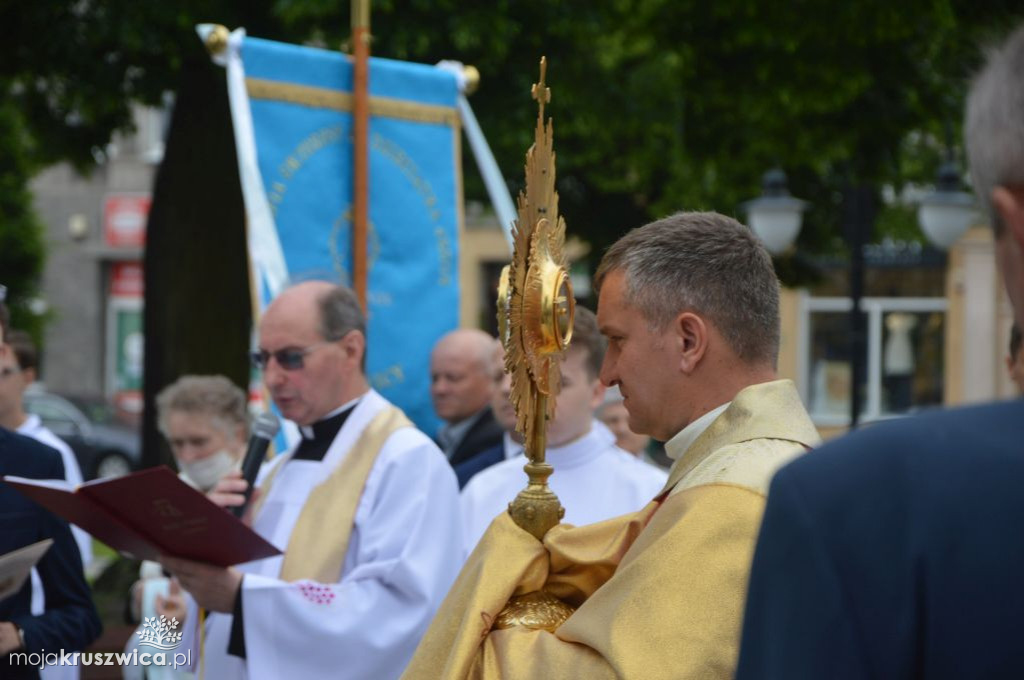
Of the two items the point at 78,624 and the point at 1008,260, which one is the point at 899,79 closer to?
the point at 78,624

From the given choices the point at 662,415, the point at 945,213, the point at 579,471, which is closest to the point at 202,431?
the point at 579,471

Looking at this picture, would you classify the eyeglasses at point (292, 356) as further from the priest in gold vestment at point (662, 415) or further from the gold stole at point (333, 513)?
the priest in gold vestment at point (662, 415)

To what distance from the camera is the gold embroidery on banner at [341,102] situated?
5160mm

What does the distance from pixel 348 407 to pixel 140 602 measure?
1588 mm

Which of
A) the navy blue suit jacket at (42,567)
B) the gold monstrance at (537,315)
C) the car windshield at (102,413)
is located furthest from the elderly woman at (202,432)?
the car windshield at (102,413)

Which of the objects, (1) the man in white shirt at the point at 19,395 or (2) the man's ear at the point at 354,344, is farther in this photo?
(1) the man in white shirt at the point at 19,395

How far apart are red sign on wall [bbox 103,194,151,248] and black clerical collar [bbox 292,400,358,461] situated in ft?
89.9

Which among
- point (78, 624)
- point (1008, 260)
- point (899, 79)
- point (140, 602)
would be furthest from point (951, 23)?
point (1008, 260)

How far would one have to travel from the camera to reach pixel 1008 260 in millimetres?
1204

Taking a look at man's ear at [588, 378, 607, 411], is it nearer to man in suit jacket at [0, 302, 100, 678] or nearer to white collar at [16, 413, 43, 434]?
man in suit jacket at [0, 302, 100, 678]

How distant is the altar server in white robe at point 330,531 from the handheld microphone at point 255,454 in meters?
0.06

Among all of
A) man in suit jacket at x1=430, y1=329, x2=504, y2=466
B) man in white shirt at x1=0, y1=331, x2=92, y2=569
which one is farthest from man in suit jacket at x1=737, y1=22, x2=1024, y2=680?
man in white shirt at x1=0, y1=331, x2=92, y2=569

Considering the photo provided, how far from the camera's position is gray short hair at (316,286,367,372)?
4.17 m

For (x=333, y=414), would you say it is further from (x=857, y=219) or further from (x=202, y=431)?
(x=857, y=219)
